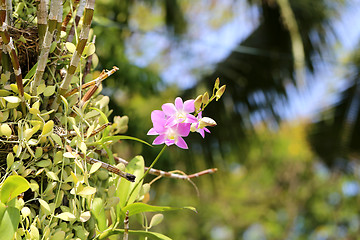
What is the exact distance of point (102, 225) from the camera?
0.44 m

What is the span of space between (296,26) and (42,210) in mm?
2738

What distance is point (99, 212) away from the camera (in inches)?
17.3

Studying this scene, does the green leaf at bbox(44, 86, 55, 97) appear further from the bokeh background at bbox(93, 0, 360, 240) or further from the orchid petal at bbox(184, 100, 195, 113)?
the bokeh background at bbox(93, 0, 360, 240)

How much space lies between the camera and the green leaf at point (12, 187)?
36 centimetres

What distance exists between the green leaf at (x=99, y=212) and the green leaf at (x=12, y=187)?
0.09 metres

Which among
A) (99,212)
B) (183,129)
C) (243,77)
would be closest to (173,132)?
(183,129)

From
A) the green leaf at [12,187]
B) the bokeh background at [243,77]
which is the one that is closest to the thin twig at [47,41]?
the green leaf at [12,187]

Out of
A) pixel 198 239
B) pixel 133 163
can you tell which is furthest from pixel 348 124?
pixel 198 239

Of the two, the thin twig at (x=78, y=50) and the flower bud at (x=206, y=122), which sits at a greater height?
the thin twig at (x=78, y=50)

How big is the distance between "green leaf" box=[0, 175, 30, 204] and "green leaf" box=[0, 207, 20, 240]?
0.01 meters

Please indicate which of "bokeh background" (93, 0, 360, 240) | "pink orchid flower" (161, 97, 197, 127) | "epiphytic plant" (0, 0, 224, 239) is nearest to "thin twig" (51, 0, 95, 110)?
"epiphytic plant" (0, 0, 224, 239)

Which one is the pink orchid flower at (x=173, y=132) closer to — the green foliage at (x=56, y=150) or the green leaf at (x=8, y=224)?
the green foliage at (x=56, y=150)

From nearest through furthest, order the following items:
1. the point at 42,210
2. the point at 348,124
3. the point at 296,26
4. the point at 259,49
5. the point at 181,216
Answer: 1. the point at 42,210
2. the point at 296,26
3. the point at 259,49
4. the point at 348,124
5. the point at 181,216

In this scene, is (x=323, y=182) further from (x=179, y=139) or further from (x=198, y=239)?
(x=179, y=139)
